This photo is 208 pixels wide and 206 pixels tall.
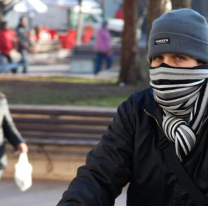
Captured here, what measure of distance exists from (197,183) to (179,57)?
0.46 metres

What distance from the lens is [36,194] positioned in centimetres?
728

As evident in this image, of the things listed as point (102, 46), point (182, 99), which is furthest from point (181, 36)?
point (102, 46)

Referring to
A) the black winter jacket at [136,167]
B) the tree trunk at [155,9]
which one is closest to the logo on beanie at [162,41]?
the black winter jacket at [136,167]

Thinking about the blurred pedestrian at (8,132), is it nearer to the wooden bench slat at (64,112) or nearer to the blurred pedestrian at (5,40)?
the wooden bench slat at (64,112)

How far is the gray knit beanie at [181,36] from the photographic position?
91.8 inches

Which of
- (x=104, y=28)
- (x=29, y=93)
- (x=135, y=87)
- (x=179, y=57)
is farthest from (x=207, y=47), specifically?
(x=104, y=28)

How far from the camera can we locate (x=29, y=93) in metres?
11.2

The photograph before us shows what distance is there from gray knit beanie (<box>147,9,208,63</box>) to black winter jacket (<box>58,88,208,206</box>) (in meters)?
0.25

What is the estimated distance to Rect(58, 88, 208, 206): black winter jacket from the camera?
2312mm

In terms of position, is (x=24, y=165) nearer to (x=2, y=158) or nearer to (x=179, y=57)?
(x=2, y=158)

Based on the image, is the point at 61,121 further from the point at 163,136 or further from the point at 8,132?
the point at 163,136

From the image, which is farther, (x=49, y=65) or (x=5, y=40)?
(x=49, y=65)

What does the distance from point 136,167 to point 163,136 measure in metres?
0.15

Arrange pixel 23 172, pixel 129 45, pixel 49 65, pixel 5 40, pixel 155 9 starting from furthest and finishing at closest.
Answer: pixel 49 65
pixel 5 40
pixel 129 45
pixel 155 9
pixel 23 172
